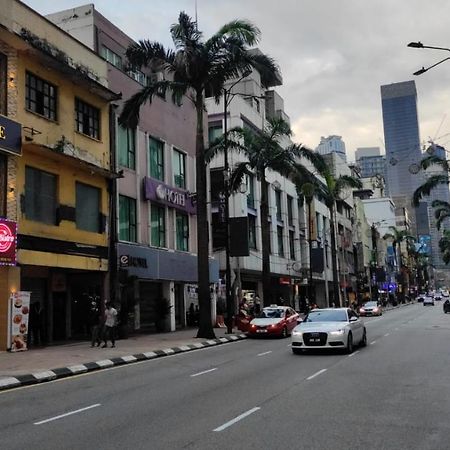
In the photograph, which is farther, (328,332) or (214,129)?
(214,129)

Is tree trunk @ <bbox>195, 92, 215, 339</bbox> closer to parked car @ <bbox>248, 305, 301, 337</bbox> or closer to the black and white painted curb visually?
the black and white painted curb

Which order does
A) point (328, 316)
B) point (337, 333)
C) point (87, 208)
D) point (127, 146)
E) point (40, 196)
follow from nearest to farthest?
point (337, 333), point (328, 316), point (40, 196), point (87, 208), point (127, 146)

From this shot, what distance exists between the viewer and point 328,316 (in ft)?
62.8

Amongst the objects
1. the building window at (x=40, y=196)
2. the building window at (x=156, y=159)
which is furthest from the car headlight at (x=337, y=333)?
the building window at (x=156, y=159)

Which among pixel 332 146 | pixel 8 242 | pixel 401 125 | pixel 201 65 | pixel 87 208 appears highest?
pixel 332 146

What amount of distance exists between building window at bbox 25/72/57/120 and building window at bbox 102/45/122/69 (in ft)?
23.1

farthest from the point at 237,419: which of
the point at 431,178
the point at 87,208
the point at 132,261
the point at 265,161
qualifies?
the point at 431,178

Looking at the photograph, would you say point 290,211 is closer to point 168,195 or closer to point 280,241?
point 280,241

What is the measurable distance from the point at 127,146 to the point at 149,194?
2.73 m

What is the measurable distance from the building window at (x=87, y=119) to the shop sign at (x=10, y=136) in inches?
181

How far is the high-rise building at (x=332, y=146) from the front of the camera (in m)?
89.8

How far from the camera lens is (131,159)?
98.5 feet

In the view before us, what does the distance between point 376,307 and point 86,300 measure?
3339 centimetres

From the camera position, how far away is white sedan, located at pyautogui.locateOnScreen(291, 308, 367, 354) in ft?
57.9
